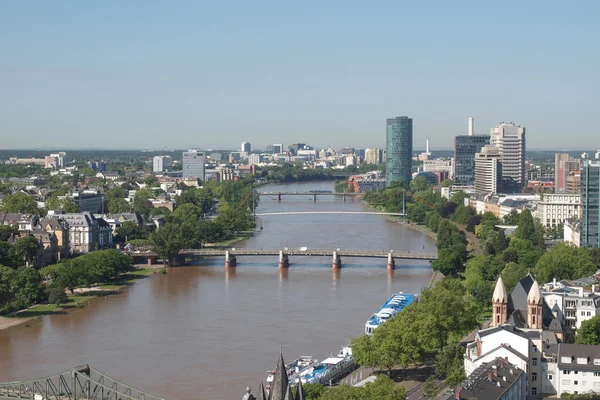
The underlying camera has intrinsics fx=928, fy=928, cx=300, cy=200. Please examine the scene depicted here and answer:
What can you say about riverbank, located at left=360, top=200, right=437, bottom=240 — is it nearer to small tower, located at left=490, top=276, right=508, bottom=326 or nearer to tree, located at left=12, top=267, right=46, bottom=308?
tree, located at left=12, top=267, right=46, bottom=308

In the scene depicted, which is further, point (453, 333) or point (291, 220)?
point (291, 220)

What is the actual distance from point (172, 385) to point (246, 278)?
14.4 meters

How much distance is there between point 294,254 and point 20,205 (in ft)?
59.4

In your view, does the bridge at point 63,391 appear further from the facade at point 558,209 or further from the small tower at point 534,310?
the facade at point 558,209

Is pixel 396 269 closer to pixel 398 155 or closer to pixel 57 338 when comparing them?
pixel 57 338

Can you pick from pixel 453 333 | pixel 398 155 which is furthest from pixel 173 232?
pixel 398 155

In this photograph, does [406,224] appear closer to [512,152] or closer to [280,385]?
[512,152]

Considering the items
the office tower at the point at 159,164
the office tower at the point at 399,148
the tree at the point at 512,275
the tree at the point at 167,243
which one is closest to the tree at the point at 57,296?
the tree at the point at 167,243

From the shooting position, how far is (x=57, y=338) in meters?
23.8

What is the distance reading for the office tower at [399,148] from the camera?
9588cm

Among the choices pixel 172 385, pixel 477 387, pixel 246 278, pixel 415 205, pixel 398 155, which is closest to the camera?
pixel 477 387

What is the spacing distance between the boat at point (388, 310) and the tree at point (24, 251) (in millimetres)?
13838

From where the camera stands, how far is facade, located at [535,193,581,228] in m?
46.9

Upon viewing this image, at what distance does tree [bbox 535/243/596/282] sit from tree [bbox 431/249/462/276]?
3.71 m
